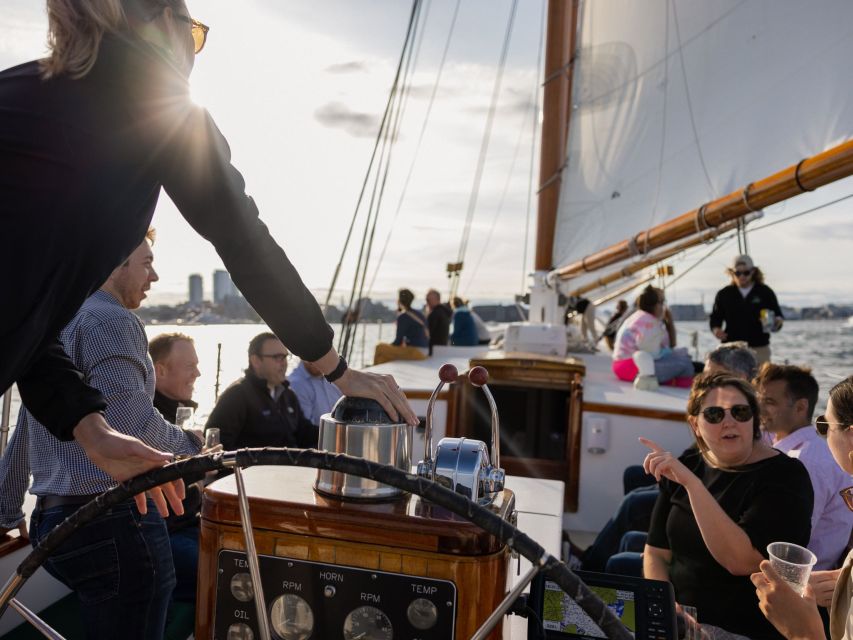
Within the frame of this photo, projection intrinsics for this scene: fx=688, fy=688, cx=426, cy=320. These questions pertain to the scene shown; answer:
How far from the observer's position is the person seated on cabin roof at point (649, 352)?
451 cm

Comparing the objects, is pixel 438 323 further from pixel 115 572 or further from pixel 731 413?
pixel 115 572

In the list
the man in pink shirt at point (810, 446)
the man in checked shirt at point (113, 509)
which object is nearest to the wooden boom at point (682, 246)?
the man in pink shirt at point (810, 446)

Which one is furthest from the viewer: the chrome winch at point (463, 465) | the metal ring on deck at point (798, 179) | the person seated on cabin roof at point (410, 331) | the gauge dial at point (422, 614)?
the person seated on cabin roof at point (410, 331)

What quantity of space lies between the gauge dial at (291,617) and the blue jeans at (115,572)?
0.66 metres

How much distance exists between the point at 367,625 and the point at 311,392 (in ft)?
9.54

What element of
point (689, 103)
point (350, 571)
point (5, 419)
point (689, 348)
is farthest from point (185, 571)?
point (689, 348)

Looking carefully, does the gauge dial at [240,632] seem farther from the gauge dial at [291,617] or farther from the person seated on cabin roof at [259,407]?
the person seated on cabin roof at [259,407]

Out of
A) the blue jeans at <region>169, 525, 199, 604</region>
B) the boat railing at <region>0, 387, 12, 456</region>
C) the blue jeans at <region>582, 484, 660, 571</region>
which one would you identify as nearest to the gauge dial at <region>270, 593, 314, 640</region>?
the blue jeans at <region>169, 525, 199, 604</region>

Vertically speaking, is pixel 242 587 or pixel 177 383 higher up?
pixel 177 383

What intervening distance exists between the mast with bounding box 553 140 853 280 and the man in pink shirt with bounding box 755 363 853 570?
858 mm

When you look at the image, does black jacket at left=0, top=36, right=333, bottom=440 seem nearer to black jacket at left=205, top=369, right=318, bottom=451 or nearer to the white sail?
black jacket at left=205, top=369, right=318, bottom=451

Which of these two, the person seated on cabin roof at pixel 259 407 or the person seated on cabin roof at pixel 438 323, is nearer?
the person seated on cabin roof at pixel 259 407

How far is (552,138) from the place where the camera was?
5.51 metres

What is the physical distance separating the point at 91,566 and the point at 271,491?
2.15 feet
